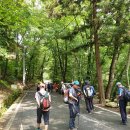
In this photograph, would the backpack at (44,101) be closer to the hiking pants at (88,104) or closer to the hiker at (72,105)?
the hiker at (72,105)

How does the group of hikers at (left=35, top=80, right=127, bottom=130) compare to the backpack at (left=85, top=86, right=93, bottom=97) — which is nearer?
the group of hikers at (left=35, top=80, right=127, bottom=130)

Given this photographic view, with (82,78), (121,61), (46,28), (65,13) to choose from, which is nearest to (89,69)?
(82,78)

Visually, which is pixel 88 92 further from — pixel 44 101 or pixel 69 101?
pixel 44 101

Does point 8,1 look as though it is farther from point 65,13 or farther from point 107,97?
point 107,97

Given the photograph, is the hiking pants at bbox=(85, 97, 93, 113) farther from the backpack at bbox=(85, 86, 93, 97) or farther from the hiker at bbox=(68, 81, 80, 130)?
the hiker at bbox=(68, 81, 80, 130)

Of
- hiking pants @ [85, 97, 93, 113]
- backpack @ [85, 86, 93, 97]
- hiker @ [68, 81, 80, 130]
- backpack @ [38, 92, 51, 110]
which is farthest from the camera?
backpack @ [85, 86, 93, 97]

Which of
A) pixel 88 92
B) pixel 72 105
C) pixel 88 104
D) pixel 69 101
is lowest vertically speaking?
pixel 88 104

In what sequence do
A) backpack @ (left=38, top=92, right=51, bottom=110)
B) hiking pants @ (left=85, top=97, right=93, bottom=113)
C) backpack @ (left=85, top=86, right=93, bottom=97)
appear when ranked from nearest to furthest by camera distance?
backpack @ (left=38, top=92, right=51, bottom=110)
hiking pants @ (left=85, top=97, right=93, bottom=113)
backpack @ (left=85, top=86, right=93, bottom=97)

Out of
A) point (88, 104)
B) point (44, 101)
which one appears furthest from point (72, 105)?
point (88, 104)

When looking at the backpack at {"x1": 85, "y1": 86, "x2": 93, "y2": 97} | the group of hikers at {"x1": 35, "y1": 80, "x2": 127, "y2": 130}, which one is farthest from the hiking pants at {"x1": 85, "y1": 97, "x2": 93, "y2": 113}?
the group of hikers at {"x1": 35, "y1": 80, "x2": 127, "y2": 130}

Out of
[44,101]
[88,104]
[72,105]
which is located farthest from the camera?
[88,104]

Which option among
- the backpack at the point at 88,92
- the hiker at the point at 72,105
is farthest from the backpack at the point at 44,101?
the backpack at the point at 88,92

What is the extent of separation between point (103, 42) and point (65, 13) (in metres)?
4.05

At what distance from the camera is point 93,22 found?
63.7 feet
